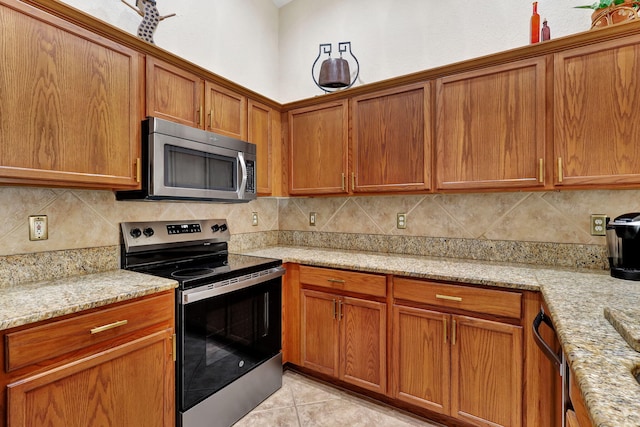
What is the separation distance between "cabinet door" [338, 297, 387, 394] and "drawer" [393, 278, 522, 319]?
0.20 meters

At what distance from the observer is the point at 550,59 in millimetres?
1736

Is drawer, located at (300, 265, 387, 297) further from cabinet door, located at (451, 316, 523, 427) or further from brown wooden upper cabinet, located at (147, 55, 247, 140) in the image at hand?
brown wooden upper cabinet, located at (147, 55, 247, 140)

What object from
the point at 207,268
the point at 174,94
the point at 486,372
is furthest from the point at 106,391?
the point at 486,372

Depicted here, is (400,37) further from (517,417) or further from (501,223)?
(517,417)

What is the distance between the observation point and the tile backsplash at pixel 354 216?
5.40ft

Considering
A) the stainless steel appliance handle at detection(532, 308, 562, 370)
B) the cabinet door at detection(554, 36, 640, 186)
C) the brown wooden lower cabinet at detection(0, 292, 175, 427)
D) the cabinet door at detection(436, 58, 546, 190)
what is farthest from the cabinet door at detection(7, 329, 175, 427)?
the cabinet door at detection(554, 36, 640, 186)

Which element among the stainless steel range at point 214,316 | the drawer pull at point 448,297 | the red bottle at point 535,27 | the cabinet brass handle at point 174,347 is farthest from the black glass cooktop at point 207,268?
the red bottle at point 535,27

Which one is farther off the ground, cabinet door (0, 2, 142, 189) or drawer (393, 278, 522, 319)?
cabinet door (0, 2, 142, 189)

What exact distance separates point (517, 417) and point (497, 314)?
0.50 meters

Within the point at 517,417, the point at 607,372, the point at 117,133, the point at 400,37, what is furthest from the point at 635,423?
the point at 400,37

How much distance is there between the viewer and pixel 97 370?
4.24 feet

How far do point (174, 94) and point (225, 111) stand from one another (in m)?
0.39

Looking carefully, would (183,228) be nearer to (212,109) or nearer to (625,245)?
(212,109)

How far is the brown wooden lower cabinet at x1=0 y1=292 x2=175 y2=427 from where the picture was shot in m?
1.10
